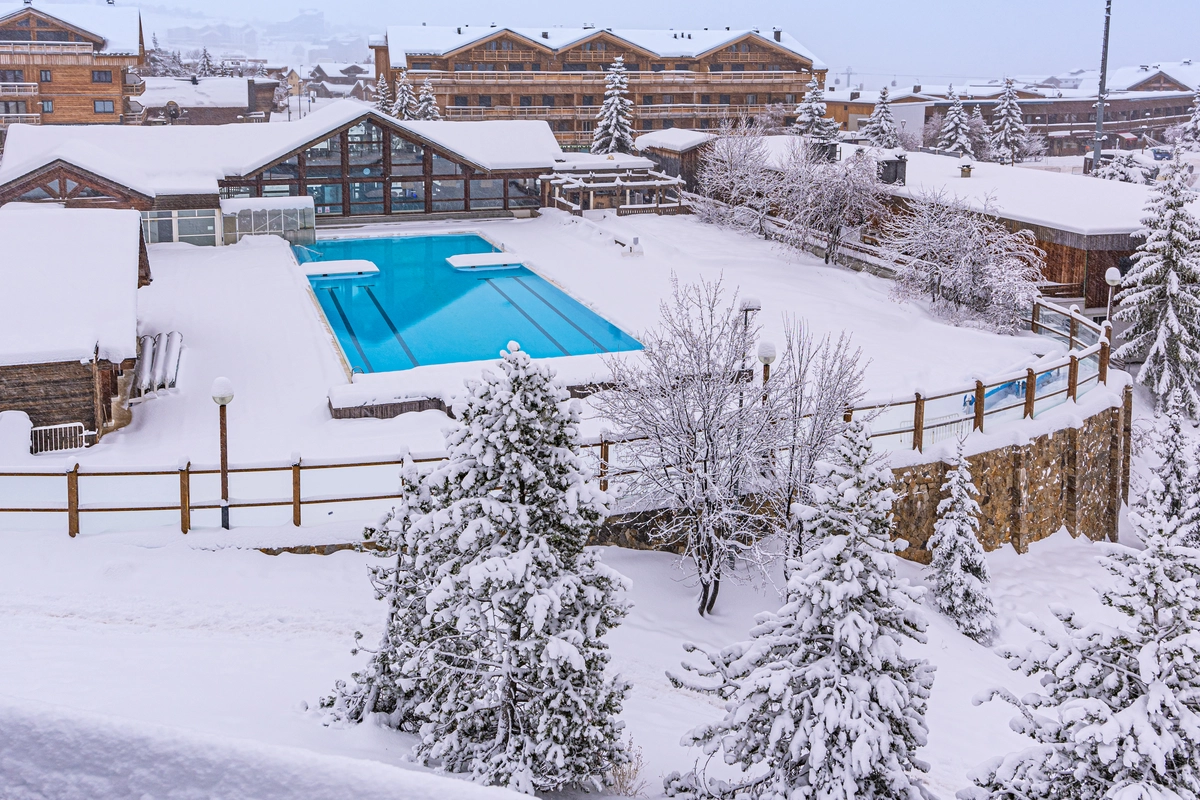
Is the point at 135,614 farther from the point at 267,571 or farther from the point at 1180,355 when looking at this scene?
the point at 1180,355

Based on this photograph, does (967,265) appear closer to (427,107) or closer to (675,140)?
(675,140)

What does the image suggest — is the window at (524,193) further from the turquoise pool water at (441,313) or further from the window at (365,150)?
the turquoise pool water at (441,313)

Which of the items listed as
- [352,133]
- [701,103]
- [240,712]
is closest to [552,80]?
[701,103]

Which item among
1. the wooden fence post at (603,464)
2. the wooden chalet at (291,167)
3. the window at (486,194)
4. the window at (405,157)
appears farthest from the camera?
the window at (486,194)

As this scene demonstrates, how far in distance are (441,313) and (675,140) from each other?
72.3 feet

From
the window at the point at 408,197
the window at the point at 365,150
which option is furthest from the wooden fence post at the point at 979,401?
the window at the point at 365,150

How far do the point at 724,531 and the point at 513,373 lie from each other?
5.58 meters

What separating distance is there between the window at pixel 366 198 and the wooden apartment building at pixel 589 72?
84.7 ft

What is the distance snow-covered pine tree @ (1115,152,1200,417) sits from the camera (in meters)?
22.6

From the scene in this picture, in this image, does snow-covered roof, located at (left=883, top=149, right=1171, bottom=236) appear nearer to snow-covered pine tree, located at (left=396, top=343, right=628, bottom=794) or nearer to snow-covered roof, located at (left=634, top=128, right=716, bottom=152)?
snow-covered roof, located at (left=634, top=128, right=716, bottom=152)

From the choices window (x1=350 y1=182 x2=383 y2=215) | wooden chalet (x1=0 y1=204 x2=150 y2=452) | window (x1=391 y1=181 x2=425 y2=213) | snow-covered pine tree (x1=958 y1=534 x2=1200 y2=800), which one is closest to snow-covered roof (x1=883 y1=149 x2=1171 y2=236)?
window (x1=391 y1=181 x2=425 y2=213)

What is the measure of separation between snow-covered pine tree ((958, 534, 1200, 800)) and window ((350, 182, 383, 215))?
31.9 meters

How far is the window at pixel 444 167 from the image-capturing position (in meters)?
36.4

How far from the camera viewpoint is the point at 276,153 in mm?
33938
